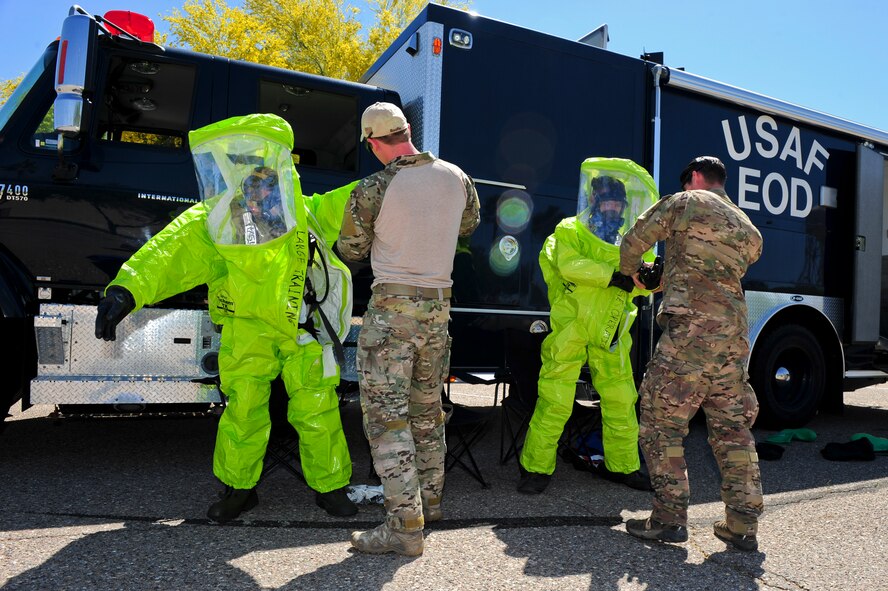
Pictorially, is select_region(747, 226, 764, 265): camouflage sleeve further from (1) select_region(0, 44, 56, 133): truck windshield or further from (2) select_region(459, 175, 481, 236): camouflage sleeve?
(1) select_region(0, 44, 56, 133): truck windshield

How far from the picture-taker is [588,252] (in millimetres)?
3861

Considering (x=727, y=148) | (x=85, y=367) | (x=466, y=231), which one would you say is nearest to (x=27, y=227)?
(x=85, y=367)

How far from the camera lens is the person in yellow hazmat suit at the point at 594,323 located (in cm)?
373

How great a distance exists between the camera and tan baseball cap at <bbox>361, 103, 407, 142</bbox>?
2.84 metres

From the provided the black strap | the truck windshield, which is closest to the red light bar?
the truck windshield

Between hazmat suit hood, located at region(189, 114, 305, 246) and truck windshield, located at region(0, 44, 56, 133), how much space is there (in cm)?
141

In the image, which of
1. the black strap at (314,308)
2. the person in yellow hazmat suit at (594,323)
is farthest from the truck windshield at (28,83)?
the person in yellow hazmat suit at (594,323)

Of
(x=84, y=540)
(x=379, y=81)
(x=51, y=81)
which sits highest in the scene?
(x=379, y=81)

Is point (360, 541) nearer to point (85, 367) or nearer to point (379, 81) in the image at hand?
point (85, 367)

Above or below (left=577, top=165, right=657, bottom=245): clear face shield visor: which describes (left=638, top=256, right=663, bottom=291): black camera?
below

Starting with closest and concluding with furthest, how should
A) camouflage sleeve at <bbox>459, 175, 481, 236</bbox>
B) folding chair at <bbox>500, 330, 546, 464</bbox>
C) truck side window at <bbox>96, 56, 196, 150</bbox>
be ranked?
camouflage sleeve at <bbox>459, 175, 481, 236</bbox>
truck side window at <bbox>96, 56, 196, 150</bbox>
folding chair at <bbox>500, 330, 546, 464</bbox>

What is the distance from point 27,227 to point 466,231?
92.4 inches

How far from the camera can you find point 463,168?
4355mm

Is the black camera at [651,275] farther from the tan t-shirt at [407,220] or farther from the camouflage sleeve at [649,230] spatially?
the tan t-shirt at [407,220]
